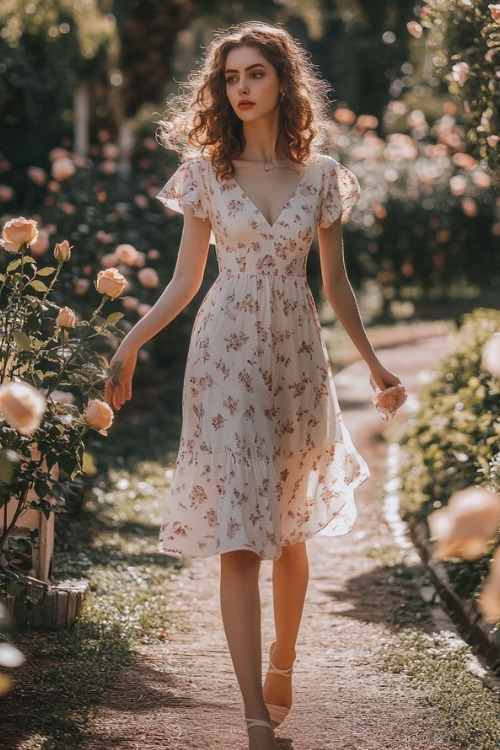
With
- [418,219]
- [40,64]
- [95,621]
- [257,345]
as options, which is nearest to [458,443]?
[95,621]

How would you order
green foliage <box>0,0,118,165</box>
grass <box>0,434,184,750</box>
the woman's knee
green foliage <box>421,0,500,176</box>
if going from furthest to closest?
green foliage <box>0,0,118,165</box> < green foliage <box>421,0,500,176</box> < the woman's knee < grass <box>0,434,184,750</box>

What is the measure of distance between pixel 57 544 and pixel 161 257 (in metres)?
3.76

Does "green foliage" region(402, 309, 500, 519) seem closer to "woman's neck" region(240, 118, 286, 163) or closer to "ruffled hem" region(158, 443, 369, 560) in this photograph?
"ruffled hem" region(158, 443, 369, 560)

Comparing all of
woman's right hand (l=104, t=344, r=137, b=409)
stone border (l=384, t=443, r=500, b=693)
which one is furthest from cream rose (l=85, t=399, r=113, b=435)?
stone border (l=384, t=443, r=500, b=693)

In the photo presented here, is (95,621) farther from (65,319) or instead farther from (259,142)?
(259,142)

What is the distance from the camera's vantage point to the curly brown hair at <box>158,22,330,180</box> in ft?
10.9

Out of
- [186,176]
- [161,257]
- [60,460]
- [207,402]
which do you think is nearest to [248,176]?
[186,176]

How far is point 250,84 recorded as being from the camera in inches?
129

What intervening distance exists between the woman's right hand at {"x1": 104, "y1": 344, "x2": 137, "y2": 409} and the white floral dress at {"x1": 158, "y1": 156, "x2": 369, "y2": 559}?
0.55 feet

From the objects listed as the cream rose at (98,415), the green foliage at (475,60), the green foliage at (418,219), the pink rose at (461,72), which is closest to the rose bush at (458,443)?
the green foliage at (475,60)

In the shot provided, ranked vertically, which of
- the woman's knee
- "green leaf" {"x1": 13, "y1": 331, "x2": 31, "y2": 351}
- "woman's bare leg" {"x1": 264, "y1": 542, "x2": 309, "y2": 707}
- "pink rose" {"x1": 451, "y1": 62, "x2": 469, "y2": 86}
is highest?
"pink rose" {"x1": 451, "y1": 62, "x2": 469, "y2": 86}

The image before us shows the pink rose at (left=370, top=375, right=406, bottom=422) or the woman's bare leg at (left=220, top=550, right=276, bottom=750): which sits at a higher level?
the pink rose at (left=370, top=375, right=406, bottom=422)

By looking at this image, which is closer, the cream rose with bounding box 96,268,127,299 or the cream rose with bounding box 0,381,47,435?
the cream rose with bounding box 0,381,47,435

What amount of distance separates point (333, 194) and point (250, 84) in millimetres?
406
